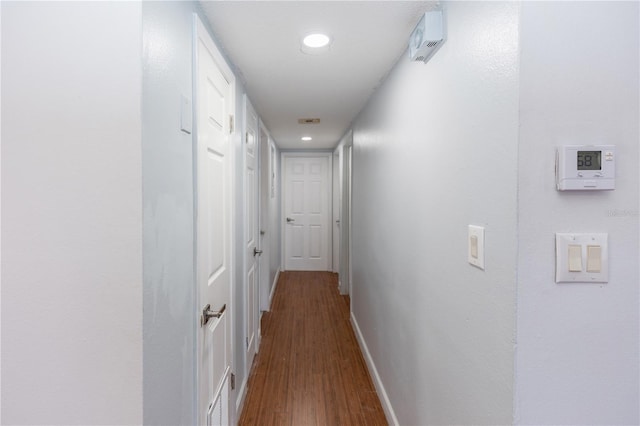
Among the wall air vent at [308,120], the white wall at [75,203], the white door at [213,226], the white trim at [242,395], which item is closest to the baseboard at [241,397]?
the white trim at [242,395]

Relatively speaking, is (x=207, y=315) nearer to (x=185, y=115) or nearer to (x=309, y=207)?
(x=185, y=115)

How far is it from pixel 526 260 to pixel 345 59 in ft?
4.79

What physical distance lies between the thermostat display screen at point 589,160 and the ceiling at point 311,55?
2.79 feet

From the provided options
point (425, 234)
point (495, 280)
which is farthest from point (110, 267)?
point (425, 234)

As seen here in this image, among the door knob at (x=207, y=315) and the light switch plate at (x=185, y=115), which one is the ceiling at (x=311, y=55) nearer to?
the light switch plate at (x=185, y=115)

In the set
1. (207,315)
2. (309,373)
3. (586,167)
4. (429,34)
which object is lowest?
(309,373)

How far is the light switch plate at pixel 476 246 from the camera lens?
1.01 m

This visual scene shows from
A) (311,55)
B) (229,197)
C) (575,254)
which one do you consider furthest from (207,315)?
(311,55)

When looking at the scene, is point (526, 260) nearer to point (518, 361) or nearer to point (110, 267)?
point (518, 361)

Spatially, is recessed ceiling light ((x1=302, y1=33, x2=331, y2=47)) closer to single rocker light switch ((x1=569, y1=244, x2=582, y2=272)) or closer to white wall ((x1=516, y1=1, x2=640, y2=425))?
white wall ((x1=516, y1=1, x2=640, y2=425))

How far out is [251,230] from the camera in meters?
2.73

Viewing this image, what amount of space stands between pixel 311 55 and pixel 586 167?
4.61ft

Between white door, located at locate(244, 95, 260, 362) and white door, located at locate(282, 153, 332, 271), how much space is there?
274 cm

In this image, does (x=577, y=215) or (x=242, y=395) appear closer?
(x=577, y=215)
